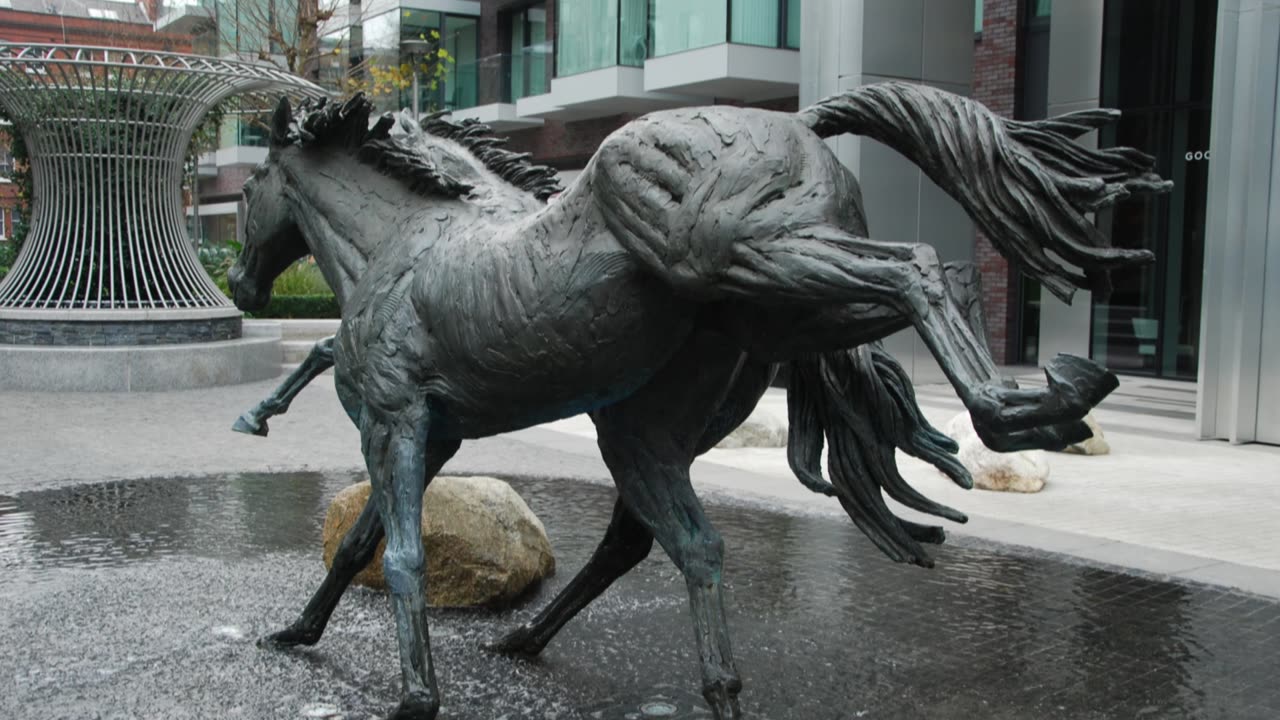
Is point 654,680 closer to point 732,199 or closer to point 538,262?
point 538,262

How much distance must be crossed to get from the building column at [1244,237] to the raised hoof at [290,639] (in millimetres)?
9422

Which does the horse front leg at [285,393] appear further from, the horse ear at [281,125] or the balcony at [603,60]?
the balcony at [603,60]

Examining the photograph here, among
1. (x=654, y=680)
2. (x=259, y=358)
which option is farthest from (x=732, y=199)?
(x=259, y=358)

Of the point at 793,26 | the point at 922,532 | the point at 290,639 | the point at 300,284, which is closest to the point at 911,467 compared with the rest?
the point at 922,532

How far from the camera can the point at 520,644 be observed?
175 inches

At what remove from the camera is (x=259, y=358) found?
597 inches

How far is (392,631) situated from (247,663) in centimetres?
66

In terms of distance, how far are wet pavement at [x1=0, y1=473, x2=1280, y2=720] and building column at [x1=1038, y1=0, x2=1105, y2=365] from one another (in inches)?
442

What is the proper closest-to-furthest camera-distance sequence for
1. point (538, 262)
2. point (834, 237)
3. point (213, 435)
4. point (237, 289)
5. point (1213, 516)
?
point (834, 237) → point (538, 262) → point (237, 289) → point (1213, 516) → point (213, 435)

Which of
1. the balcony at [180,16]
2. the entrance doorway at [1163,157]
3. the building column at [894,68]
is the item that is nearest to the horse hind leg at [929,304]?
the building column at [894,68]

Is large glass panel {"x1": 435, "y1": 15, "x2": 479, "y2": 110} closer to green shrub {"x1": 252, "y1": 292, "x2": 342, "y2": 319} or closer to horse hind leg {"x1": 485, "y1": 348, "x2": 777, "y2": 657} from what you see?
green shrub {"x1": 252, "y1": 292, "x2": 342, "y2": 319}

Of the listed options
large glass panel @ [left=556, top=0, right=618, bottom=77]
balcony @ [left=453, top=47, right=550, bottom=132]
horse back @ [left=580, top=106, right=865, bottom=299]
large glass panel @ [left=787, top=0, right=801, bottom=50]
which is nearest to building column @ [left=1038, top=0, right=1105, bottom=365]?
large glass panel @ [left=787, top=0, right=801, bottom=50]

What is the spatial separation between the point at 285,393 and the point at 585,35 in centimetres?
1943

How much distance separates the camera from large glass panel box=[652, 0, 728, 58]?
19.3m
